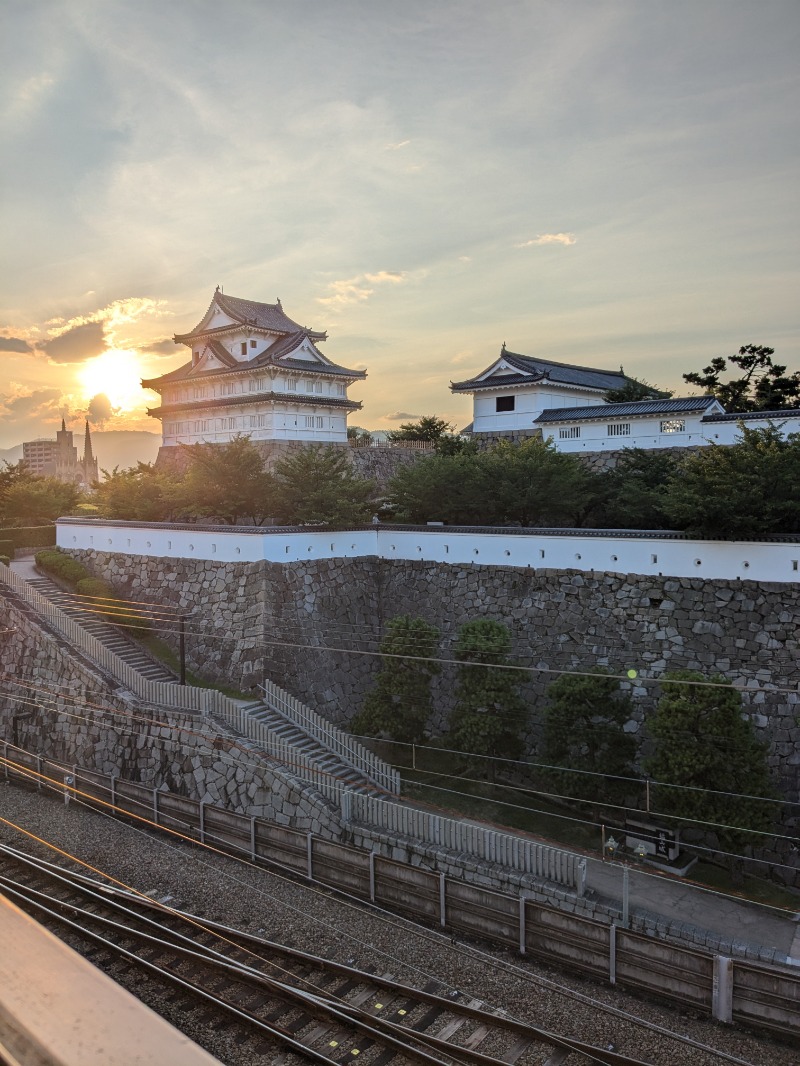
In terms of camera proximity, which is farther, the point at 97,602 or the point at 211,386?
the point at 211,386

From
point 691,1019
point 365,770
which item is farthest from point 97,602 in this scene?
point 691,1019

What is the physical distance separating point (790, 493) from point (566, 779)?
8.54m

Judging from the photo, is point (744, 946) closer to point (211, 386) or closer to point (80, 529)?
point (80, 529)

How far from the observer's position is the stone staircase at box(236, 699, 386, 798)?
17.1 m

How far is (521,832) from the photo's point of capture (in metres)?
16.0

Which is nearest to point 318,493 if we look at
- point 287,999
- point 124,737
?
point 124,737

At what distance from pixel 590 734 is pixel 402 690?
4.42 metres

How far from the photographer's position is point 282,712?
18969 mm

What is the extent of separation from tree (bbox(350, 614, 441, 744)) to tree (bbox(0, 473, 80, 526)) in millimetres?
19903

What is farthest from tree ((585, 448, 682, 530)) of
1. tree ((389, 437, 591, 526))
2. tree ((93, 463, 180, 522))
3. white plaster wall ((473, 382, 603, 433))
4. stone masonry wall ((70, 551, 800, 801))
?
tree ((93, 463, 180, 522))

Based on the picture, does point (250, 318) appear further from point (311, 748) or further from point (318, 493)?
point (311, 748)

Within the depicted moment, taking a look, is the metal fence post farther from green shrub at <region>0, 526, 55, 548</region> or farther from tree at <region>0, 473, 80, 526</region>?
tree at <region>0, 473, 80, 526</region>

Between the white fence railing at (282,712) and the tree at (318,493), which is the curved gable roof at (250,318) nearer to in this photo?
the tree at (318,493)

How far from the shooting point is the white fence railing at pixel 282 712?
55.4 ft
